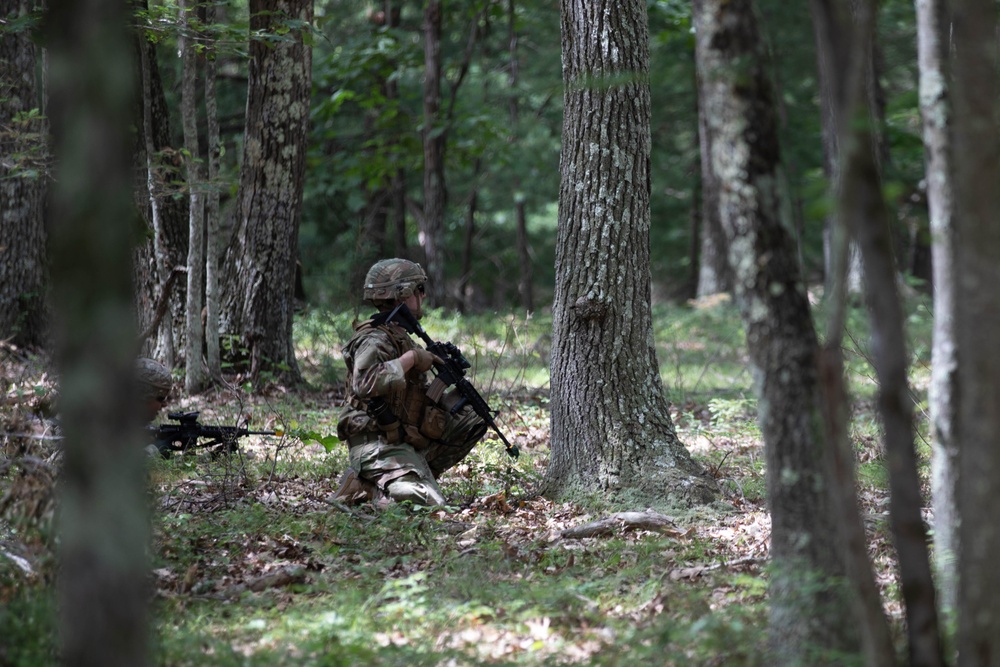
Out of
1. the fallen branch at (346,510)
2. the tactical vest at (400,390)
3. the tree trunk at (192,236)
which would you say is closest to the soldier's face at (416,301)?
the tactical vest at (400,390)

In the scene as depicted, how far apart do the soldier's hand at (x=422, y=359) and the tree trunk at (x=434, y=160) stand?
31.5 feet

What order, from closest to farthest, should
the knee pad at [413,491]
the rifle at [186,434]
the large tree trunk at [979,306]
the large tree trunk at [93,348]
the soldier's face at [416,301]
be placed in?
the large tree trunk at [93,348]
the large tree trunk at [979,306]
the knee pad at [413,491]
the soldier's face at [416,301]
the rifle at [186,434]

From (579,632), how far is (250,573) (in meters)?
1.89

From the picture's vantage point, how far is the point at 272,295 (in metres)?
9.64

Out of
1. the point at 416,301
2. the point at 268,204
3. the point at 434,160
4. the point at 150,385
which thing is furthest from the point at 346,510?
the point at 434,160

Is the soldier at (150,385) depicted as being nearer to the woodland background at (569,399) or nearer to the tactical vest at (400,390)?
the woodland background at (569,399)

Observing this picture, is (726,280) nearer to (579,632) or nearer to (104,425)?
(579,632)

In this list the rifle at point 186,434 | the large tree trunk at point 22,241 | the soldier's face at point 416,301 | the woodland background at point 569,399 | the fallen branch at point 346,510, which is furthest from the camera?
the large tree trunk at point 22,241

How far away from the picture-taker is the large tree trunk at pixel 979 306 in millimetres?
2641

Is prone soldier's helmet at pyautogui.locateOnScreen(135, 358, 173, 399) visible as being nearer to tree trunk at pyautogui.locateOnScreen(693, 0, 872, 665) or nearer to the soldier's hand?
the soldier's hand

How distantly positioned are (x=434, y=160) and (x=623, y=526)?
37.1 feet

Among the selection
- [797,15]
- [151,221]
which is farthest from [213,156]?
[797,15]

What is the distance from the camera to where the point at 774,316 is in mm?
2990

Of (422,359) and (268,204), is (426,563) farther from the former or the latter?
(268,204)
